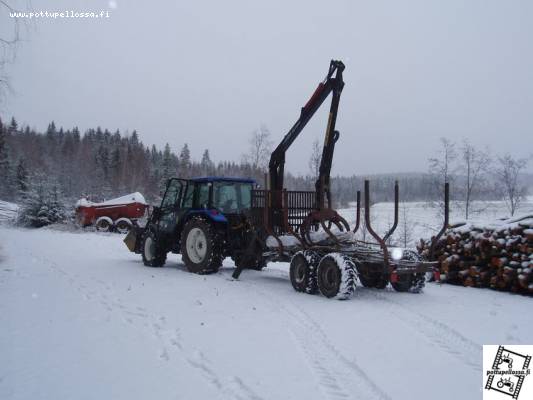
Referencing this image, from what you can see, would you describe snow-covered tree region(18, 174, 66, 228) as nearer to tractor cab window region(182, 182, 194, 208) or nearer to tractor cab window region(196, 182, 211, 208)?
tractor cab window region(182, 182, 194, 208)

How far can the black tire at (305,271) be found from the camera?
7.63m

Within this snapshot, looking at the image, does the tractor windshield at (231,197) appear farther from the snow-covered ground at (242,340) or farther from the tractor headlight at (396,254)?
the tractor headlight at (396,254)

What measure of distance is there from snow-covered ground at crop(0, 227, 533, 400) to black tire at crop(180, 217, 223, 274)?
130 centimetres

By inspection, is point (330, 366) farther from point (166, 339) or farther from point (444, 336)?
point (166, 339)

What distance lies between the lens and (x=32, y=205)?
28938 mm

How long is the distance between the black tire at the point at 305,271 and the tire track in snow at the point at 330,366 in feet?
5.47

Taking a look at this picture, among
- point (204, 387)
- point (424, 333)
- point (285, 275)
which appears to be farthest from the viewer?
point (285, 275)

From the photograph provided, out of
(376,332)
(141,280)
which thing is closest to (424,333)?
(376,332)

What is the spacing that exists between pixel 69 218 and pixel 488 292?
26271mm

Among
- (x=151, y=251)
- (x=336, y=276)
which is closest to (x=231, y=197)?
(x=151, y=251)

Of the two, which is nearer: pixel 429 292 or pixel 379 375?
pixel 379 375

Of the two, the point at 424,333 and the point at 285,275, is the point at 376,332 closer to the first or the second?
the point at 424,333

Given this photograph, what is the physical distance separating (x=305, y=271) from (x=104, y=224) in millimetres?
19978

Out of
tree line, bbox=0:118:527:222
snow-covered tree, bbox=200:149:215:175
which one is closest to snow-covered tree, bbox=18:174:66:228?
tree line, bbox=0:118:527:222
